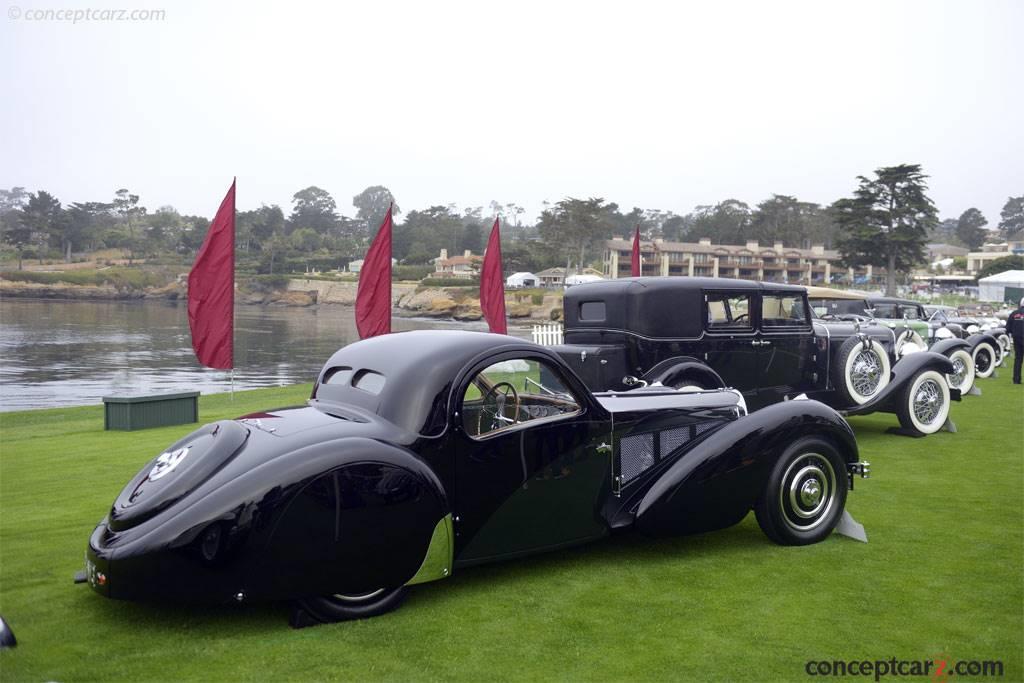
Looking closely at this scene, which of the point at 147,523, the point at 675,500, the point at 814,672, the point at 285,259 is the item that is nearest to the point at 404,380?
the point at 147,523

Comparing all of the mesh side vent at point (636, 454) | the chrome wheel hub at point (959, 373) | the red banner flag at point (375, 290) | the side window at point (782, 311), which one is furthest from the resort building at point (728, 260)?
the mesh side vent at point (636, 454)

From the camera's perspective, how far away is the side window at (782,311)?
34.9ft

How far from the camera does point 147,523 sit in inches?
160

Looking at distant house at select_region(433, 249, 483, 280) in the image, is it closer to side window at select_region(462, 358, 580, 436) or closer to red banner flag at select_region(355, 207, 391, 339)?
red banner flag at select_region(355, 207, 391, 339)

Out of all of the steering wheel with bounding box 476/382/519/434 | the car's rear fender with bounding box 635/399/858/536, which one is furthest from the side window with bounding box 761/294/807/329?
the steering wheel with bounding box 476/382/519/434

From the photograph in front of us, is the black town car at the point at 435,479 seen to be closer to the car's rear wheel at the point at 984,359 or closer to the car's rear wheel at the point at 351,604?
the car's rear wheel at the point at 351,604

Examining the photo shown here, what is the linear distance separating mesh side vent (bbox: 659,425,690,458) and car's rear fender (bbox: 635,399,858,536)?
129 mm

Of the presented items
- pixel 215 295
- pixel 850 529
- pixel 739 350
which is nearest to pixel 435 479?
pixel 850 529

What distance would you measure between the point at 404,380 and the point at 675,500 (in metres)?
2.07

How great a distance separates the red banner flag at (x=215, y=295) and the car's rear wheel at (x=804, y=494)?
10.3 m

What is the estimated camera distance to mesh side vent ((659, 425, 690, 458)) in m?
5.77

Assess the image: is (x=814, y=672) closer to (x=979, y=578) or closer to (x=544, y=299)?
(x=979, y=578)

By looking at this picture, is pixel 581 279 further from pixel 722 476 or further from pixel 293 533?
pixel 293 533

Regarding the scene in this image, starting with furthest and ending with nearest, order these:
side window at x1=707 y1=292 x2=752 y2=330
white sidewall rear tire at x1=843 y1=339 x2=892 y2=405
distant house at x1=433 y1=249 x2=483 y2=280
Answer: distant house at x1=433 y1=249 x2=483 y2=280 → white sidewall rear tire at x1=843 y1=339 x2=892 y2=405 → side window at x1=707 y1=292 x2=752 y2=330
